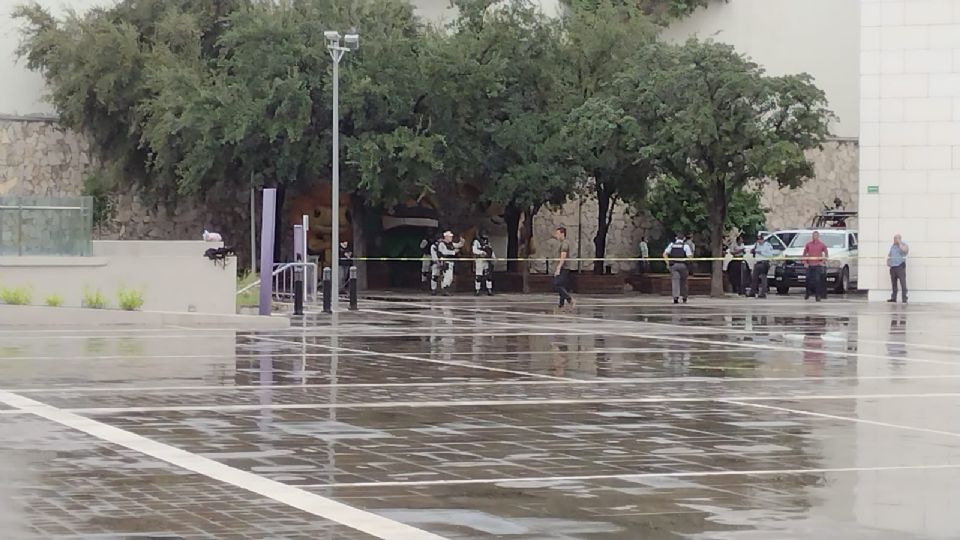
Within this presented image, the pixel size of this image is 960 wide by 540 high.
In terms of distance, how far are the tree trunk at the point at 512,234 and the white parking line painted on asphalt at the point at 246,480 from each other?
36.8 metres

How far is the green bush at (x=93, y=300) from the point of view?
30.2m

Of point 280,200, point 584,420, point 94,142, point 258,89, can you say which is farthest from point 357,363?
point 94,142

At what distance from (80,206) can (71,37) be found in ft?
64.5

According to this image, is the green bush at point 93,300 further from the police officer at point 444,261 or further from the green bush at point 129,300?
the police officer at point 444,261

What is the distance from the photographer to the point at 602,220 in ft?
168

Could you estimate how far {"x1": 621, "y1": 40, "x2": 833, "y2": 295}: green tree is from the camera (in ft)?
145

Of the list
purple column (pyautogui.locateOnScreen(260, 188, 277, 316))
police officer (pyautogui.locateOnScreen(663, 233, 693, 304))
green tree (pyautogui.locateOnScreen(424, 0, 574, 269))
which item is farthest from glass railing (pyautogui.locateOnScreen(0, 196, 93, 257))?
green tree (pyautogui.locateOnScreen(424, 0, 574, 269))

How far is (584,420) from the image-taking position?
14.6m

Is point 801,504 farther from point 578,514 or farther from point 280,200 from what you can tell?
point 280,200

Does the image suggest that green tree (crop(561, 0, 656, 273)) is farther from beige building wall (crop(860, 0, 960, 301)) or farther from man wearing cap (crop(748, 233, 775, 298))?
beige building wall (crop(860, 0, 960, 301))

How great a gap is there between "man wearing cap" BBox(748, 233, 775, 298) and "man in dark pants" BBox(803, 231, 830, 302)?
1.25m

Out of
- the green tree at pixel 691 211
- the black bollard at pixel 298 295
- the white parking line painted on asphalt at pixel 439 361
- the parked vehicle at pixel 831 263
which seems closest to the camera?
the white parking line painted on asphalt at pixel 439 361

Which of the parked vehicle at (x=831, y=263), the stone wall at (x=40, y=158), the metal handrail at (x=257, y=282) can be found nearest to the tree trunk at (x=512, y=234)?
the parked vehicle at (x=831, y=263)

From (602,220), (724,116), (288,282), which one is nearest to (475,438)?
(288,282)
